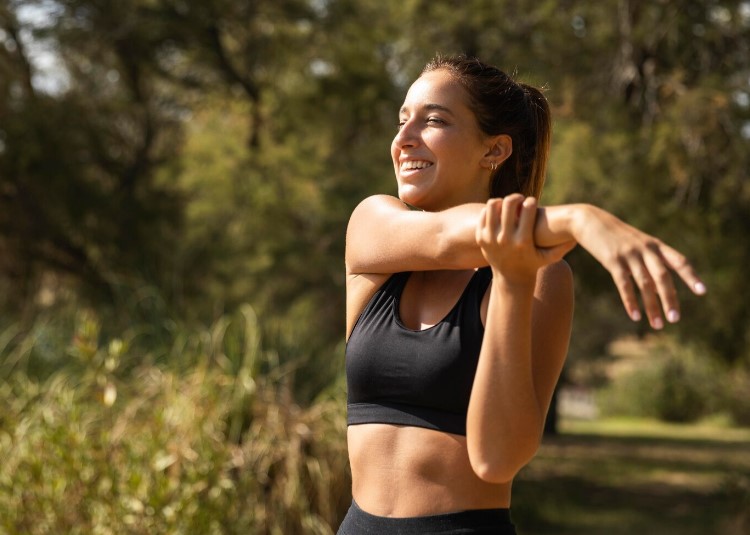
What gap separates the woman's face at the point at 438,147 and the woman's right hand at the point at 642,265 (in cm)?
63

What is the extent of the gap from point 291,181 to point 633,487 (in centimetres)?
548

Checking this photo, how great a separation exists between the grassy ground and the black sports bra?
8375 mm

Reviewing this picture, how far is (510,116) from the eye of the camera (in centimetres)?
224

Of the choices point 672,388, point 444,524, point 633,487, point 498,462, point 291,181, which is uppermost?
point 498,462

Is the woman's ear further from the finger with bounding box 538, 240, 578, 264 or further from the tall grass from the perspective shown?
the tall grass

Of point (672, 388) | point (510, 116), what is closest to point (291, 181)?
point (510, 116)

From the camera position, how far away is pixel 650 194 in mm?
9875

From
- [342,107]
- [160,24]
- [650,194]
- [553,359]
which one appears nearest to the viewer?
[553,359]

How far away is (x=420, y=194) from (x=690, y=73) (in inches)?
333

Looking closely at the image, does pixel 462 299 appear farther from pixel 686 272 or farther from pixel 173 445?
pixel 173 445

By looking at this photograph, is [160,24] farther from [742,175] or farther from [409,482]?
[409,482]

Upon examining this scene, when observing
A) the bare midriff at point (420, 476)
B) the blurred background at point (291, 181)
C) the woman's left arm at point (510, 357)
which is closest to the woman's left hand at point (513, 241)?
the woman's left arm at point (510, 357)

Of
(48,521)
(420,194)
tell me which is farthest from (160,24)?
(420,194)

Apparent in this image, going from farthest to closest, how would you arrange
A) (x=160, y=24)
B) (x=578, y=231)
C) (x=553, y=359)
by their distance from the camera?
(x=160, y=24) → (x=553, y=359) → (x=578, y=231)
